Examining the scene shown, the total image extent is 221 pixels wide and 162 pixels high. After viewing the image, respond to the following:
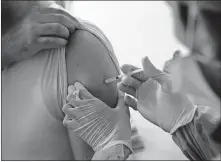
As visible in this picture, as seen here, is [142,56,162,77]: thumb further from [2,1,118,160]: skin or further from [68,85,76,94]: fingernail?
[68,85,76,94]: fingernail

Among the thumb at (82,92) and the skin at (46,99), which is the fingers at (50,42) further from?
the thumb at (82,92)

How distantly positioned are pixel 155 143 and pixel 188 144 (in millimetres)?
851

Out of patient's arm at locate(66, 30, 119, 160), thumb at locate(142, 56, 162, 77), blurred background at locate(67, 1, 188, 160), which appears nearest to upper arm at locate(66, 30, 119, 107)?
patient's arm at locate(66, 30, 119, 160)

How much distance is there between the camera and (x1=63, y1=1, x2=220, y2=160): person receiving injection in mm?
1090

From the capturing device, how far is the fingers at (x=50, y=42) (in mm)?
1165

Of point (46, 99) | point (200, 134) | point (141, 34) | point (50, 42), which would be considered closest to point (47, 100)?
point (46, 99)

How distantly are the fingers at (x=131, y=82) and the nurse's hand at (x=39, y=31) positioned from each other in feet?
0.84

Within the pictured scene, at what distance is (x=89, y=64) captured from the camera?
1181 millimetres

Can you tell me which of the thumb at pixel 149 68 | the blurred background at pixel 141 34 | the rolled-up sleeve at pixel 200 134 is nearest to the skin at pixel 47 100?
the thumb at pixel 149 68

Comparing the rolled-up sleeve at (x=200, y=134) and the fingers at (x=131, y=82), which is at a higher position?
the fingers at (x=131, y=82)

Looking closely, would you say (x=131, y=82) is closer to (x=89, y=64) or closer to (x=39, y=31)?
(x=89, y=64)

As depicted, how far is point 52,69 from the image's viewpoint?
1.21m

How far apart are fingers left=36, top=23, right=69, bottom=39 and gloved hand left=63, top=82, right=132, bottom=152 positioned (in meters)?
0.19

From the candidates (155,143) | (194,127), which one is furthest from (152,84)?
(155,143)
